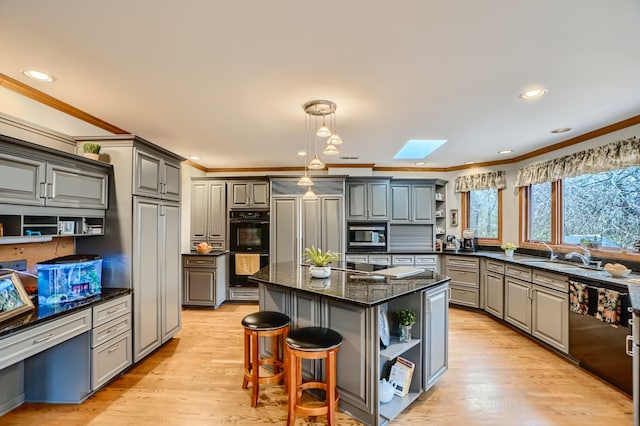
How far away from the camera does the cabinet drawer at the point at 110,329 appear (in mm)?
2393

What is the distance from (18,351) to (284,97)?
254 centimetres

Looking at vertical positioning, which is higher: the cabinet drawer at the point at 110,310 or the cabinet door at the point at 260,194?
the cabinet door at the point at 260,194

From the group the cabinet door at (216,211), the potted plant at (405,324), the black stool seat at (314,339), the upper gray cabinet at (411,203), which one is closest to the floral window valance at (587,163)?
the upper gray cabinet at (411,203)

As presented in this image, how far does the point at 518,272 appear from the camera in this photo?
387cm

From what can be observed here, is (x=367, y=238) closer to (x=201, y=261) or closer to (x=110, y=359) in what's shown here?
(x=201, y=261)

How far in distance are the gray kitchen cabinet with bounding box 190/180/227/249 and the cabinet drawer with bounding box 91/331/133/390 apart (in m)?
2.64

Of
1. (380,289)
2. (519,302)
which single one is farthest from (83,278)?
(519,302)

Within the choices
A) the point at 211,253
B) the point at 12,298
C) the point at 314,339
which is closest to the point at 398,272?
the point at 314,339

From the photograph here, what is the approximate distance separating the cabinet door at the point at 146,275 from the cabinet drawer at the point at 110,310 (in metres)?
0.11

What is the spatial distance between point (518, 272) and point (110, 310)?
4568 mm

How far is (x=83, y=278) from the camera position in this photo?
2.49 meters

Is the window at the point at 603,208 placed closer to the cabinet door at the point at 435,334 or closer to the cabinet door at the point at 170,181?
the cabinet door at the point at 435,334

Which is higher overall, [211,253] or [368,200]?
[368,200]

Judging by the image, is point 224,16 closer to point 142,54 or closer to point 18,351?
point 142,54
